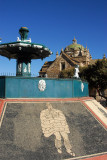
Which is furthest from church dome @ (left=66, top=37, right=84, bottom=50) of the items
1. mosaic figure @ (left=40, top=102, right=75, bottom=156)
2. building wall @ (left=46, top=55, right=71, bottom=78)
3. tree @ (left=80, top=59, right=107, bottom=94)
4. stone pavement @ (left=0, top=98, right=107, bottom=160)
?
mosaic figure @ (left=40, top=102, right=75, bottom=156)

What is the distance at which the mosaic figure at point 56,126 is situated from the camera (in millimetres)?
7925

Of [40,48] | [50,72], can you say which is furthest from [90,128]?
[50,72]

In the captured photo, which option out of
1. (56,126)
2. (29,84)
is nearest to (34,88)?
(29,84)

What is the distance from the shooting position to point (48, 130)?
8586 mm

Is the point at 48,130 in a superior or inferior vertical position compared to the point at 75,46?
inferior

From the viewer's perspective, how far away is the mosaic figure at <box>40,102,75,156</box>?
7.93m

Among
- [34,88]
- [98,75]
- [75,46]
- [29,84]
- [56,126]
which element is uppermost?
[75,46]

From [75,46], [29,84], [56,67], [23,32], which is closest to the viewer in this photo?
[29,84]

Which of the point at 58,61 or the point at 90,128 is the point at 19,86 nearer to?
the point at 90,128

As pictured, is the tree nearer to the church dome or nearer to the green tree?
the green tree

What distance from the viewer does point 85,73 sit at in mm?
32156

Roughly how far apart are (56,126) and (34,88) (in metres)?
3.77

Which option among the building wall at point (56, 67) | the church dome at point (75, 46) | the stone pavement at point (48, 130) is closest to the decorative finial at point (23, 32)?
the stone pavement at point (48, 130)

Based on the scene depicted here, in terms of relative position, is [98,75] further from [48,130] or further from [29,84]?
[48,130]
